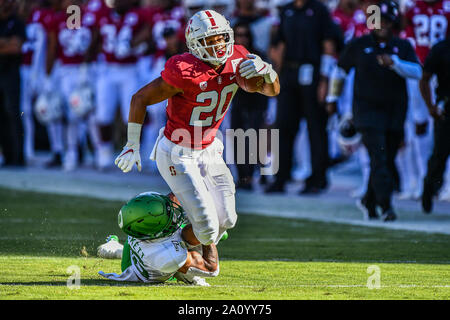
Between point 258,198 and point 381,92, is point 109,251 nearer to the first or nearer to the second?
point 381,92

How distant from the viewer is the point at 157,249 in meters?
5.40

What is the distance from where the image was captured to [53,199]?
10.1 metres

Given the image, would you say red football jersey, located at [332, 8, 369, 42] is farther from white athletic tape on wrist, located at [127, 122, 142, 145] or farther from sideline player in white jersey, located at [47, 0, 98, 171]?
white athletic tape on wrist, located at [127, 122, 142, 145]

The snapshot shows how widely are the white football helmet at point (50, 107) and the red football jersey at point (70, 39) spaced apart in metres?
0.55

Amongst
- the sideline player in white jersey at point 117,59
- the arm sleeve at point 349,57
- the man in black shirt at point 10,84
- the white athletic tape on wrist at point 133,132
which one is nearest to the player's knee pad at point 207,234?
the white athletic tape on wrist at point 133,132

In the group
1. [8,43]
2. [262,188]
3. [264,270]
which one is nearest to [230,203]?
[264,270]

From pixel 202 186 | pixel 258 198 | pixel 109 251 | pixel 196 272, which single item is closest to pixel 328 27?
pixel 258 198

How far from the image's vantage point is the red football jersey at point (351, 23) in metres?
10.8

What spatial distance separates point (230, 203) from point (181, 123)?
55 cm

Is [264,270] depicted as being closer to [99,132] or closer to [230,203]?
[230,203]

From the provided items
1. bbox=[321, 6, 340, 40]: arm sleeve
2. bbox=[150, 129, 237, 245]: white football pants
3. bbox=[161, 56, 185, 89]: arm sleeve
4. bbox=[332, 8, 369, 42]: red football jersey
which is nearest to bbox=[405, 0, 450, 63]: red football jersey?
bbox=[332, 8, 369, 42]: red football jersey

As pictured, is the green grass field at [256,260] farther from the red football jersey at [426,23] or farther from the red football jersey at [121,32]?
the red football jersey at [121,32]
